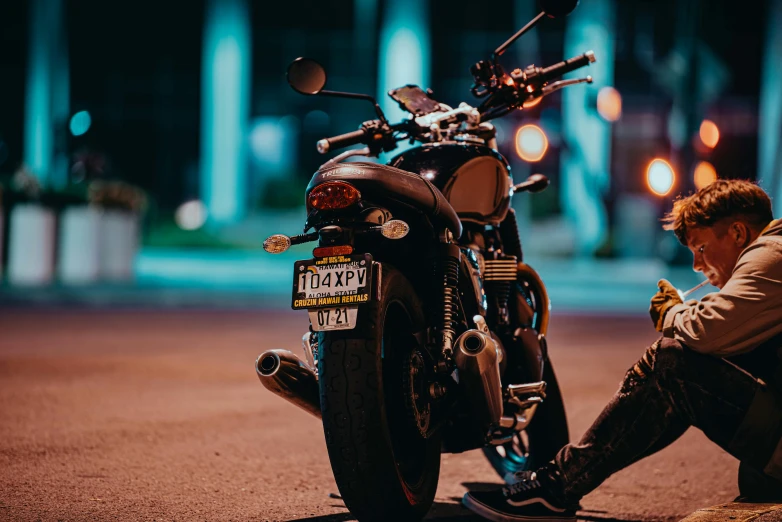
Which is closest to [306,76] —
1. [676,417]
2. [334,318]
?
[334,318]

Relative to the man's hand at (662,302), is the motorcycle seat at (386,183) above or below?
above

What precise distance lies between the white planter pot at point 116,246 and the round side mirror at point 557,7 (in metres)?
16.4

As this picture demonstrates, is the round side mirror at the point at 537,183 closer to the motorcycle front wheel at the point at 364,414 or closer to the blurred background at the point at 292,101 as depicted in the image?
the motorcycle front wheel at the point at 364,414

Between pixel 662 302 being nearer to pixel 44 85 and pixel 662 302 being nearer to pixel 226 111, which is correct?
pixel 226 111

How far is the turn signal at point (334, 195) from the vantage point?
3508mm

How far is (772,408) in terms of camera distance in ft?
10.9

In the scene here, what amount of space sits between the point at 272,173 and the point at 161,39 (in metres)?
7.64

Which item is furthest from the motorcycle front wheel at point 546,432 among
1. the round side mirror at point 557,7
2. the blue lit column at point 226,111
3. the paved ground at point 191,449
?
the blue lit column at point 226,111

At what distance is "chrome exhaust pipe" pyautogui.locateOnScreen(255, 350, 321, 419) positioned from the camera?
3.65m

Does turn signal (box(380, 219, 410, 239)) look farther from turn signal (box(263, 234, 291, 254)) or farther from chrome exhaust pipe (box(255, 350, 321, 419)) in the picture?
chrome exhaust pipe (box(255, 350, 321, 419))

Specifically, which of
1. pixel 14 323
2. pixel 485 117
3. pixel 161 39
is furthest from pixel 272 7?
pixel 485 117

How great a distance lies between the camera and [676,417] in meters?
3.53

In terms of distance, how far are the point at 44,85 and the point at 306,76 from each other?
129 ft

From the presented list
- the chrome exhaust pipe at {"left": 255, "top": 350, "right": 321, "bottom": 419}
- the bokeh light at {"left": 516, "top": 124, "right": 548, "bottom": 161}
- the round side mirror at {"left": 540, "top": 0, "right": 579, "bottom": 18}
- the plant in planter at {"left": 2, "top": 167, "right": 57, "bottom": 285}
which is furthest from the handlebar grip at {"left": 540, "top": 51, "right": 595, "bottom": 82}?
the plant in planter at {"left": 2, "top": 167, "right": 57, "bottom": 285}
